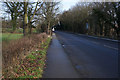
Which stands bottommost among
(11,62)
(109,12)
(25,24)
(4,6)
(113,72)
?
(113,72)

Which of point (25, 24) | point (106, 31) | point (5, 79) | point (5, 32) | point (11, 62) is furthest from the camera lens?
point (106, 31)

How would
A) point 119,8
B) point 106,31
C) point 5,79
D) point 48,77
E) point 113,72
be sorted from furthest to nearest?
point 106,31, point 119,8, point 113,72, point 48,77, point 5,79

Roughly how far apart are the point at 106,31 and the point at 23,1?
94.7 ft

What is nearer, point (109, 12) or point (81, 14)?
point (109, 12)

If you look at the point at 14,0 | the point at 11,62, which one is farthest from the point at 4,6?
the point at 11,62

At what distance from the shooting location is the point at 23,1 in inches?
511

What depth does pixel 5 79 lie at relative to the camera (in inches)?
166

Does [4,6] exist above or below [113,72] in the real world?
above

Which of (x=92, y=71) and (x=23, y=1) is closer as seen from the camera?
(x=92, y=71)

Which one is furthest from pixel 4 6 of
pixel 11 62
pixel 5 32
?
pixel 11 62

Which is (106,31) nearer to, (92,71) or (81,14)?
(81,14)

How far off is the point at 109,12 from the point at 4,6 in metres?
24.1

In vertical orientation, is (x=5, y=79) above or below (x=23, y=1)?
below

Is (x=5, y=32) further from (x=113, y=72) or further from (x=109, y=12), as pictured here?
(x=109, y=12)
